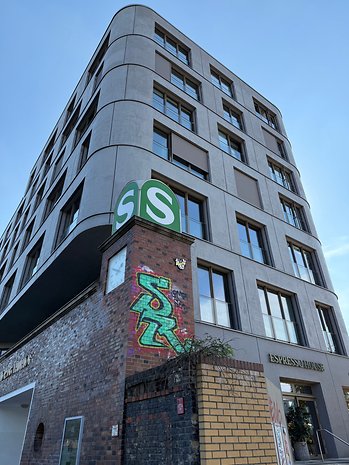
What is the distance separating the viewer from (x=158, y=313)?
683cm

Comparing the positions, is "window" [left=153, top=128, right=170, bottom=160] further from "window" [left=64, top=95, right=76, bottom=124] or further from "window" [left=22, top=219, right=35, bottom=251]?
"window" [left=22, top=219, right=35, bottom=251]

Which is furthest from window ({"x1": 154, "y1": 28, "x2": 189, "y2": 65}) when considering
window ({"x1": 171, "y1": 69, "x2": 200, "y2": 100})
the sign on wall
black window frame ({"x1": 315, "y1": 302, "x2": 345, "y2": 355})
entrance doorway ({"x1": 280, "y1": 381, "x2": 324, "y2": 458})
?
entrance doorway ({"x1": 280, "y1": 381, "x2": 324, "y2": 458})

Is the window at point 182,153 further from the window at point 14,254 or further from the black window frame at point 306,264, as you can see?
the window at point 14,254

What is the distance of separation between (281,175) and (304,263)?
221 inches

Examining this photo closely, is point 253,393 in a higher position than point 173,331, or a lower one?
lower

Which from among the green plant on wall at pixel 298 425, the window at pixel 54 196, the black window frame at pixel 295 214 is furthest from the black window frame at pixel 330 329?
the window at pixel 54 196

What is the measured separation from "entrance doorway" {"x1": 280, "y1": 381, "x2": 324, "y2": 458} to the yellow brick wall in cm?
783

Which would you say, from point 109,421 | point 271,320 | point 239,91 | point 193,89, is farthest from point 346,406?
point 239,91

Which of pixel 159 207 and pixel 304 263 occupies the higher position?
pixel 304 263

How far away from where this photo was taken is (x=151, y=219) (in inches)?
318

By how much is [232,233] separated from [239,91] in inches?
441

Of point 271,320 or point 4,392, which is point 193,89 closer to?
point 271,320

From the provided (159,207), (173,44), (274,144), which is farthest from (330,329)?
(173,44)

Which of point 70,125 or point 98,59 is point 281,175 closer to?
point 98,59
